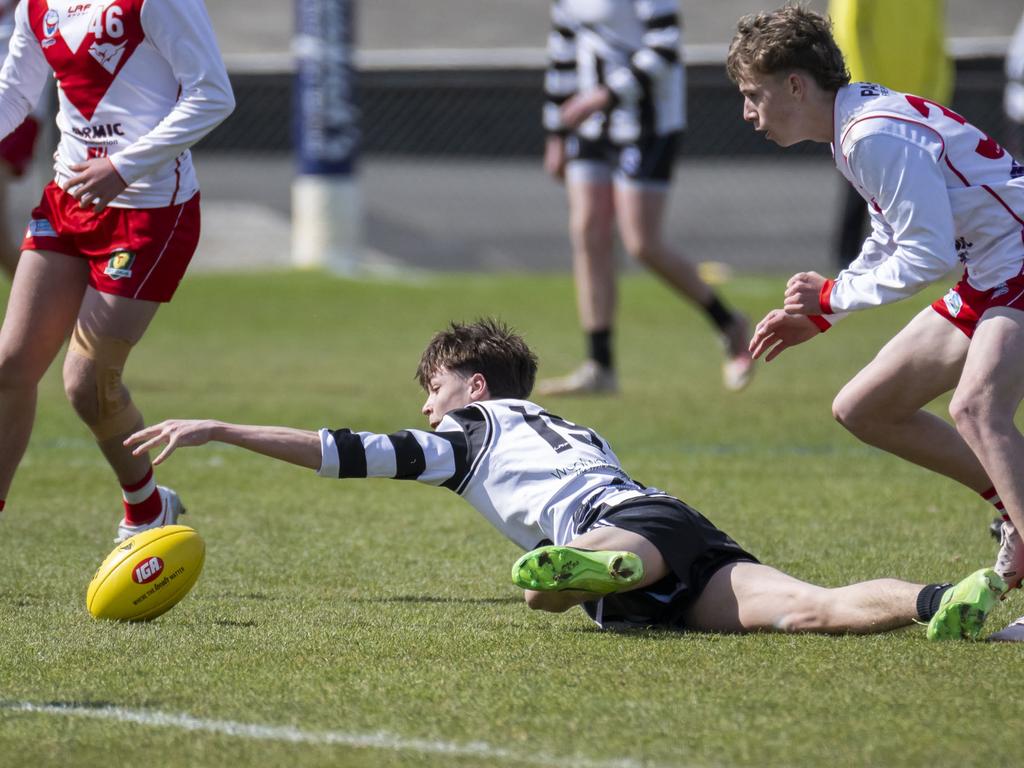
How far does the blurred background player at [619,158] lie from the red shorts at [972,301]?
16.8 ft

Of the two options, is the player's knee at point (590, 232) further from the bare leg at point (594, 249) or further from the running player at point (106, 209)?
the running player at point (106, 209)

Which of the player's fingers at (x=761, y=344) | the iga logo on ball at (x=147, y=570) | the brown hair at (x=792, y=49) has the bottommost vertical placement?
the iga logo on ball at (x=147, y=570)

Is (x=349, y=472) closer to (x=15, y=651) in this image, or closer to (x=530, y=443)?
(x=530, y=443)

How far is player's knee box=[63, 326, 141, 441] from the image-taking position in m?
5.16

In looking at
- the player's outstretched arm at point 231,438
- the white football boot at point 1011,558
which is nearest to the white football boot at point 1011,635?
the white football boot at point 1011,558

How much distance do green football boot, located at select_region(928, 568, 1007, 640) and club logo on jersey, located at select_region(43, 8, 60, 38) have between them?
3422mm

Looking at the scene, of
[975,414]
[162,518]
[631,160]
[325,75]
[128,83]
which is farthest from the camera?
[325,75]

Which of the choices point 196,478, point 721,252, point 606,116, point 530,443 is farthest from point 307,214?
point 530,443

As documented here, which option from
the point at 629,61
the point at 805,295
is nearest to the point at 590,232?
the point at 629,61

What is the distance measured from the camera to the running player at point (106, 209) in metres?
5.12

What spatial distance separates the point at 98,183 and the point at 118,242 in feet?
0.94

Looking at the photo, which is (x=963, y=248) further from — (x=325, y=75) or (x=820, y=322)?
(x=325, y=75)

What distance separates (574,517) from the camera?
4414 mm

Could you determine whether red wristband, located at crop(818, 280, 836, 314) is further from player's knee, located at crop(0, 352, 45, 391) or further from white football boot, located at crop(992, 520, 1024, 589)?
player's knee, located at crop(0, 352, 45, 391)
